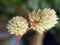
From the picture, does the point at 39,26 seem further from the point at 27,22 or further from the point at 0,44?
the point at 0,44

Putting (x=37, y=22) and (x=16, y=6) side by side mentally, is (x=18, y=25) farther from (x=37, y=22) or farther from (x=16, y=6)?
(x=16, y=6)

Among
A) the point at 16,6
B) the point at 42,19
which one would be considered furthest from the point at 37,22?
the point at 16,6

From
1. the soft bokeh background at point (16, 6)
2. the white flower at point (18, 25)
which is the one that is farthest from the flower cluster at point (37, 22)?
the soft bokeh background at point (16, 6)

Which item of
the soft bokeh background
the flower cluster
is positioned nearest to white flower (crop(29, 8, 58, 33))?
the flower cluster

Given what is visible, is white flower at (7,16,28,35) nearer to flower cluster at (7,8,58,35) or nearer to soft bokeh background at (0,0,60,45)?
flower cluster at (7,8,58,35)

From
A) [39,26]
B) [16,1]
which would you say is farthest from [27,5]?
[39,26]
